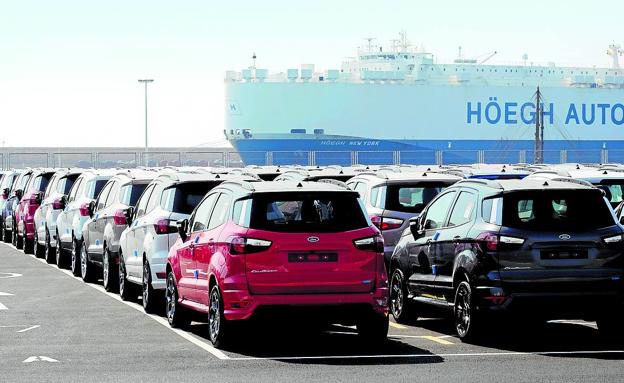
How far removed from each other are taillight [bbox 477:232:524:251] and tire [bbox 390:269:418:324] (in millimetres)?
2428

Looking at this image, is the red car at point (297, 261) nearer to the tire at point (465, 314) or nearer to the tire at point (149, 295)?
the tire at point (465, 314)

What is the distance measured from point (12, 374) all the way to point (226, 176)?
609cm

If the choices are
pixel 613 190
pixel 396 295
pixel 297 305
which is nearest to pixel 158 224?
pixel 396 295

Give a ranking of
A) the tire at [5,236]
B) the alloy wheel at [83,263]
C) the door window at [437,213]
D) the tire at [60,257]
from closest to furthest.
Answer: the door window at [437,213] → the alloy wheel at [83,263] → the tire at [60,257] → the tire at [5,236]

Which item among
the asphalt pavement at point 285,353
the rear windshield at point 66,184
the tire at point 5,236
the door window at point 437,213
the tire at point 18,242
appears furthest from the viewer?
the tire at point 5,236

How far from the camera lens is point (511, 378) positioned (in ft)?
32.2

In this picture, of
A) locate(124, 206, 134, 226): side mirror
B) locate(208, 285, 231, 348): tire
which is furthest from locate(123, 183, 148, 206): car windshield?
locate(208, 285, 231, 348): tire

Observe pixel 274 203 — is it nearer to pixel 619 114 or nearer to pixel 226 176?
pixel 226 176

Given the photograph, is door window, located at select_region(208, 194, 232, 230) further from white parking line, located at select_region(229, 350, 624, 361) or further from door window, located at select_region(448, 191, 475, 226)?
door window, located at select_region(448, 191, 475, 226)

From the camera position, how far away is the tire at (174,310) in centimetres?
A: 1351

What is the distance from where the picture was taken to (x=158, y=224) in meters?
15.0

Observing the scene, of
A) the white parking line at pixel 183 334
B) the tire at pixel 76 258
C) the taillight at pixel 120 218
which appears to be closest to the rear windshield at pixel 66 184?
the tire at pixel 76 258

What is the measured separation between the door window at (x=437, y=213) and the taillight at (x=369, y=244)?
194 centimetres

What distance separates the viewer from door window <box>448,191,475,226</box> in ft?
41.3
